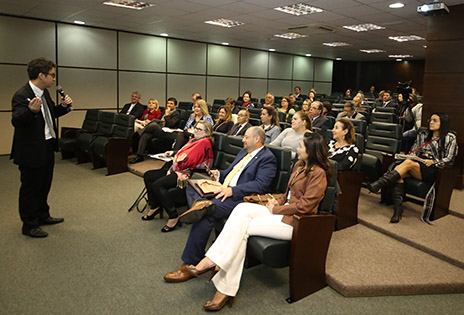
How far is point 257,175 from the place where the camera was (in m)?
3.27

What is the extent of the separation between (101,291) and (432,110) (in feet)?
17.5

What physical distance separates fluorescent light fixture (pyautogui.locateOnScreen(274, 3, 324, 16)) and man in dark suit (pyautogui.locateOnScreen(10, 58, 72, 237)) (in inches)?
176

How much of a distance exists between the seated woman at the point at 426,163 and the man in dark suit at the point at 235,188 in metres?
1.49

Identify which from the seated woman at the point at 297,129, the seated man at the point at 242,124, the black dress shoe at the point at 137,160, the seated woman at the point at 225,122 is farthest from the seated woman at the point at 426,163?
the black dress shoe at the point at 137,160

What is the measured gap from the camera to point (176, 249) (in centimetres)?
347

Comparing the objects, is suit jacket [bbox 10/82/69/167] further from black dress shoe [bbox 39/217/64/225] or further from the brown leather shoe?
the brown leather shoe

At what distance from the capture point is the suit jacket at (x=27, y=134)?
338cm

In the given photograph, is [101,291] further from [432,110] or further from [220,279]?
[432,110]

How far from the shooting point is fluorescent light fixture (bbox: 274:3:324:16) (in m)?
6.60

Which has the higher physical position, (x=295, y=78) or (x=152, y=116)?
(x=295, y=78)

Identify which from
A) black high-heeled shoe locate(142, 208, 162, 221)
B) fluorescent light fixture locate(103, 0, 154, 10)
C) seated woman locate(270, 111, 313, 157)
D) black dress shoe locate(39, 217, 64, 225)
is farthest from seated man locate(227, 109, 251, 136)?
fluorescent light fixture locate(103, 0, 154, 10)

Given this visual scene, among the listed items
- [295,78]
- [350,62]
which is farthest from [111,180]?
[350,62]

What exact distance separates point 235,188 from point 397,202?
6.36 feet

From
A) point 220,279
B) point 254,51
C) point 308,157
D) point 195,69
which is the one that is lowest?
point 220,279
